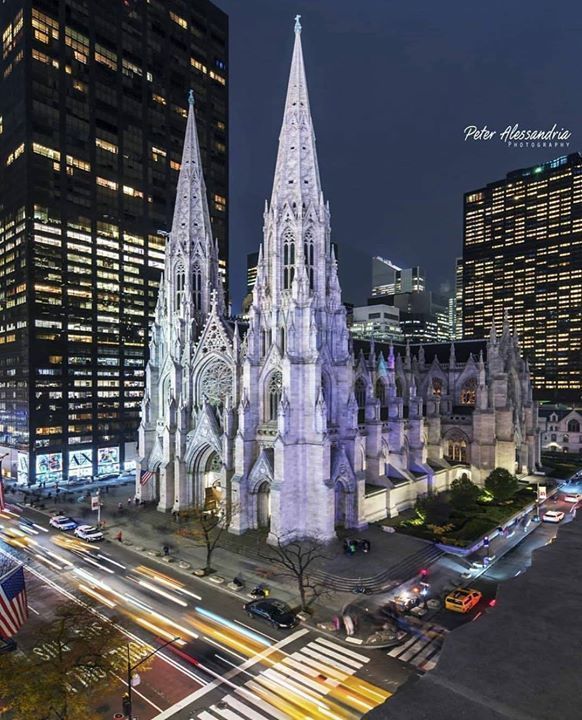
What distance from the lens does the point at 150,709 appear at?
66.7 ft

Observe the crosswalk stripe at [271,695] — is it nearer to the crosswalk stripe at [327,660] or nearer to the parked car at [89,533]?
the crosswalk stripe at [327,660]

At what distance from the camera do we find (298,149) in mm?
43094

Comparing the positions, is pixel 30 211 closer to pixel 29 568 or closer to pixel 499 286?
pixel 29 568

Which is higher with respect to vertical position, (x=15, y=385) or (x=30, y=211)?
(x=30, y=211)

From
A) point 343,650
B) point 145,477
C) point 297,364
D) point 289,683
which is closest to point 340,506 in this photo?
Answer: point 297,364

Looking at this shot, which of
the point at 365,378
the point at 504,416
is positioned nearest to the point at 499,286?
the point at 504,416

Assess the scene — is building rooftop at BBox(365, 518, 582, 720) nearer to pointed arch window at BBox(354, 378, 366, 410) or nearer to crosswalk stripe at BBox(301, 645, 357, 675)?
crosswalk stripe at BBox(301, 645, 357, 675)

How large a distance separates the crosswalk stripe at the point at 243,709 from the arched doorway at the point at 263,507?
2187 cm

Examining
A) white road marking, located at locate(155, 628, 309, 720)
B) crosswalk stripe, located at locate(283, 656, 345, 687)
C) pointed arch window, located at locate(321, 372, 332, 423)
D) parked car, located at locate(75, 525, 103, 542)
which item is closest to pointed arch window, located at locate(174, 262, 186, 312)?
pointed arch window, located at locate(321, 372, 332, 423)

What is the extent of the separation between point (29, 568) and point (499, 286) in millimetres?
174340

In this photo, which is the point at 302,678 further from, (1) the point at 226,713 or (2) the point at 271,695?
(1) the point at 226,713

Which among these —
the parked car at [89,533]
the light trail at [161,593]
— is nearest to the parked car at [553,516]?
the light trail at [161,593]

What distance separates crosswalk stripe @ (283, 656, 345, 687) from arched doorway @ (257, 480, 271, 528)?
19.1 m

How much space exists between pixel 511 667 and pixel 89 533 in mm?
39385
